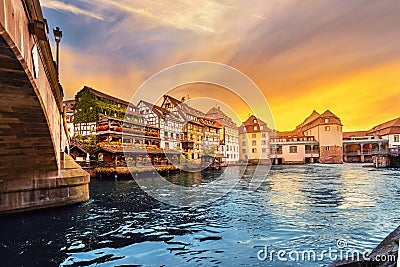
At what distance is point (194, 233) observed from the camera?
27.1ft

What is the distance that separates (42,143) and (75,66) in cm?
1502

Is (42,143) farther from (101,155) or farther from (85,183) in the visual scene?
(101,155)

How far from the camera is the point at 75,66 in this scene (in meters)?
22.8

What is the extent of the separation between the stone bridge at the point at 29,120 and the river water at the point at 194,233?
773mm

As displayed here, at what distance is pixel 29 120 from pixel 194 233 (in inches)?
210

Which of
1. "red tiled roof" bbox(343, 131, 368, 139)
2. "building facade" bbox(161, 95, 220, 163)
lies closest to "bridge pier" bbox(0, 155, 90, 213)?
"building facade" bbox(161, 95, 220, 163)

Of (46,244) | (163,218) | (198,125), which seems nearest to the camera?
(46,244)

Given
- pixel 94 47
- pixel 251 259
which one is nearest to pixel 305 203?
pixel 251 259

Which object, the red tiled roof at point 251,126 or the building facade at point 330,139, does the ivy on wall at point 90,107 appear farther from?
the building facade at point 330,139

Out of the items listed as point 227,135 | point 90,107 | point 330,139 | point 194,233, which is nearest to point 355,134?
point 330,139

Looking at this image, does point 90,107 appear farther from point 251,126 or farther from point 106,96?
point 251,126

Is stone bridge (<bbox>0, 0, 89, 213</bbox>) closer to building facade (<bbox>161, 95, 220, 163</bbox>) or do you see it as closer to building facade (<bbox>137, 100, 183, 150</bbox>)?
building facade (<bbox>137, 100, 183, 150</bbox>)

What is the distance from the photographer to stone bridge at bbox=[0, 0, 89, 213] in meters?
4.56

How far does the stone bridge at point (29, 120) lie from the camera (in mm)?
4559
